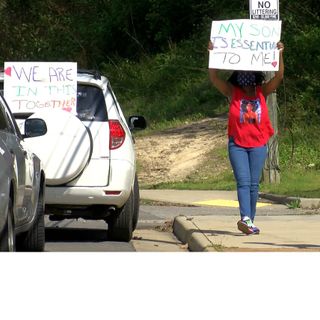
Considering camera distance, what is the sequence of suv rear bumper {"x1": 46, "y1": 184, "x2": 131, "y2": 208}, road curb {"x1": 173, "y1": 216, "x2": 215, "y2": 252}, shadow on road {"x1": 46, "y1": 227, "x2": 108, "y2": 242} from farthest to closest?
shadow on road {"x1": 46, "y1": 227, "x2": 108, "y2": 242} → suv rear bumper {"x1": 46, "y1": 184, "x2": 131, "y2": 208} → road curb {"x1": 173, "y1": 216, "x2": 215, "y2": 252}

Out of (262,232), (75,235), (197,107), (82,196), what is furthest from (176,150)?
(82,196)

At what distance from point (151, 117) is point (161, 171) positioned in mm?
7254

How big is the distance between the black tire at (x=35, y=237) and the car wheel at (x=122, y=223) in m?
1.52

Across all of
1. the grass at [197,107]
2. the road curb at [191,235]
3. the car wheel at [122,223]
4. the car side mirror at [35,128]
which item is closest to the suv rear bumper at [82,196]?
the car wheel at [122,223]

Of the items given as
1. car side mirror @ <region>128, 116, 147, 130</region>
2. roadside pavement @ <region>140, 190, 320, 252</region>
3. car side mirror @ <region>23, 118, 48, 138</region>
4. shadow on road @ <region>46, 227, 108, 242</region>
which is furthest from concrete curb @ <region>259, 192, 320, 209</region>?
car side mirror @ <region>23, 118, 48, 138</region>

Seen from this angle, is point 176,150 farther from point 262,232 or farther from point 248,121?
point 248,121

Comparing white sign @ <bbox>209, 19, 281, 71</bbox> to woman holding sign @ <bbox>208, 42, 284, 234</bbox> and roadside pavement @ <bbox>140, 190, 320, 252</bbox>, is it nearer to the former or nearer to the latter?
woman holding sign @ <bbox>208, 42, 284, 234</bbox>

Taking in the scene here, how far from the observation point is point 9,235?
770 centimetres

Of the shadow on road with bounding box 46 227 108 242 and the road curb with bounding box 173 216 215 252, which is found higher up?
the road curb with bounding box 173 216 215 252

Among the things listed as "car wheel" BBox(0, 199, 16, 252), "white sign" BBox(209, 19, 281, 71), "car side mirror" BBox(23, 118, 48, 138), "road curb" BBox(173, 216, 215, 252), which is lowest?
"road curb" BBox(173, 216, 215, 252)

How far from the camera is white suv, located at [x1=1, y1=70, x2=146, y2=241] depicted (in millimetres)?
10547

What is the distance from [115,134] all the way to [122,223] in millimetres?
988

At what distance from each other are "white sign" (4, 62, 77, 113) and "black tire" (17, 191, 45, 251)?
6.86 feet
